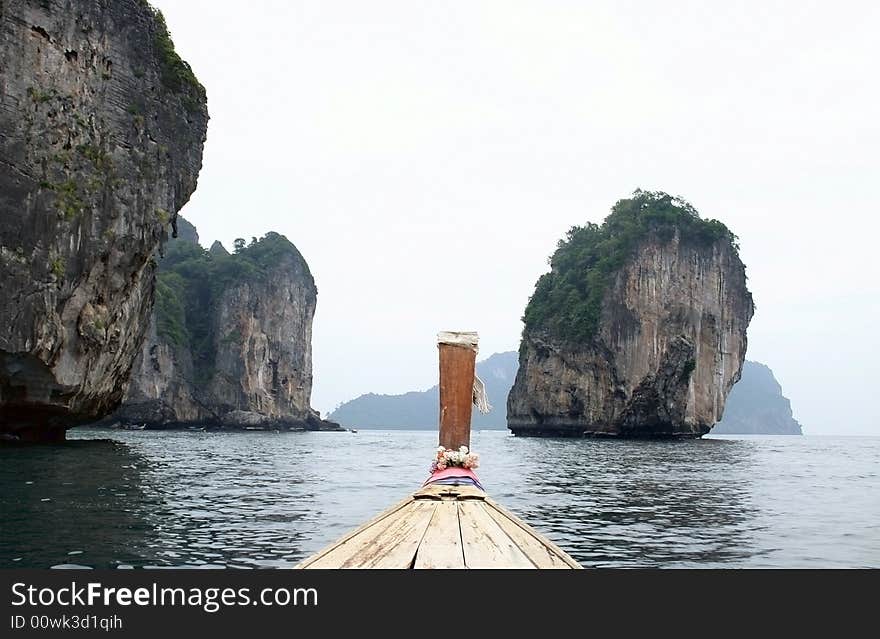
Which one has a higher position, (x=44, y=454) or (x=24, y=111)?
(x=24, y=111)

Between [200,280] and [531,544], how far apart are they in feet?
390

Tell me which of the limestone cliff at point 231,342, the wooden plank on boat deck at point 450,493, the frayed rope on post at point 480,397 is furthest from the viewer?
the limestone cliff at point 231,342

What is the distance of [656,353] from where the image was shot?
81.0 metres

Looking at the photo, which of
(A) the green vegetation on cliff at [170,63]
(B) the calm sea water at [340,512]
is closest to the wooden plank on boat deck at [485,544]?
(B) the calm sea water at [340,512]

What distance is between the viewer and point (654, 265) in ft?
277

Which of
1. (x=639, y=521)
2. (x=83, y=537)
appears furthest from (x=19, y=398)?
(x=639, y=521)

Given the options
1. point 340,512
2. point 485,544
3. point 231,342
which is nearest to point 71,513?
point 340,512

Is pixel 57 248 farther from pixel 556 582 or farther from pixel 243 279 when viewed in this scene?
pixel 243 279

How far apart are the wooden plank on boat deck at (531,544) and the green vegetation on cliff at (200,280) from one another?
100768 millimetres

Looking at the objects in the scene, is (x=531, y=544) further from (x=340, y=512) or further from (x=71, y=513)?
(x=340, y=512)

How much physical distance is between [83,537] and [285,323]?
355 feet

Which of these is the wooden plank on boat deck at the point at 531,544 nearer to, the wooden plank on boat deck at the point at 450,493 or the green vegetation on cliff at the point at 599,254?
→ the wooden plank on boat deck at the point at 450,493

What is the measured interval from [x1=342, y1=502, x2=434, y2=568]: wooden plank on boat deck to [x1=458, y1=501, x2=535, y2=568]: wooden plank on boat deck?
0.66 feet

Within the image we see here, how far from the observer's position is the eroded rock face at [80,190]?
29.5 metres
